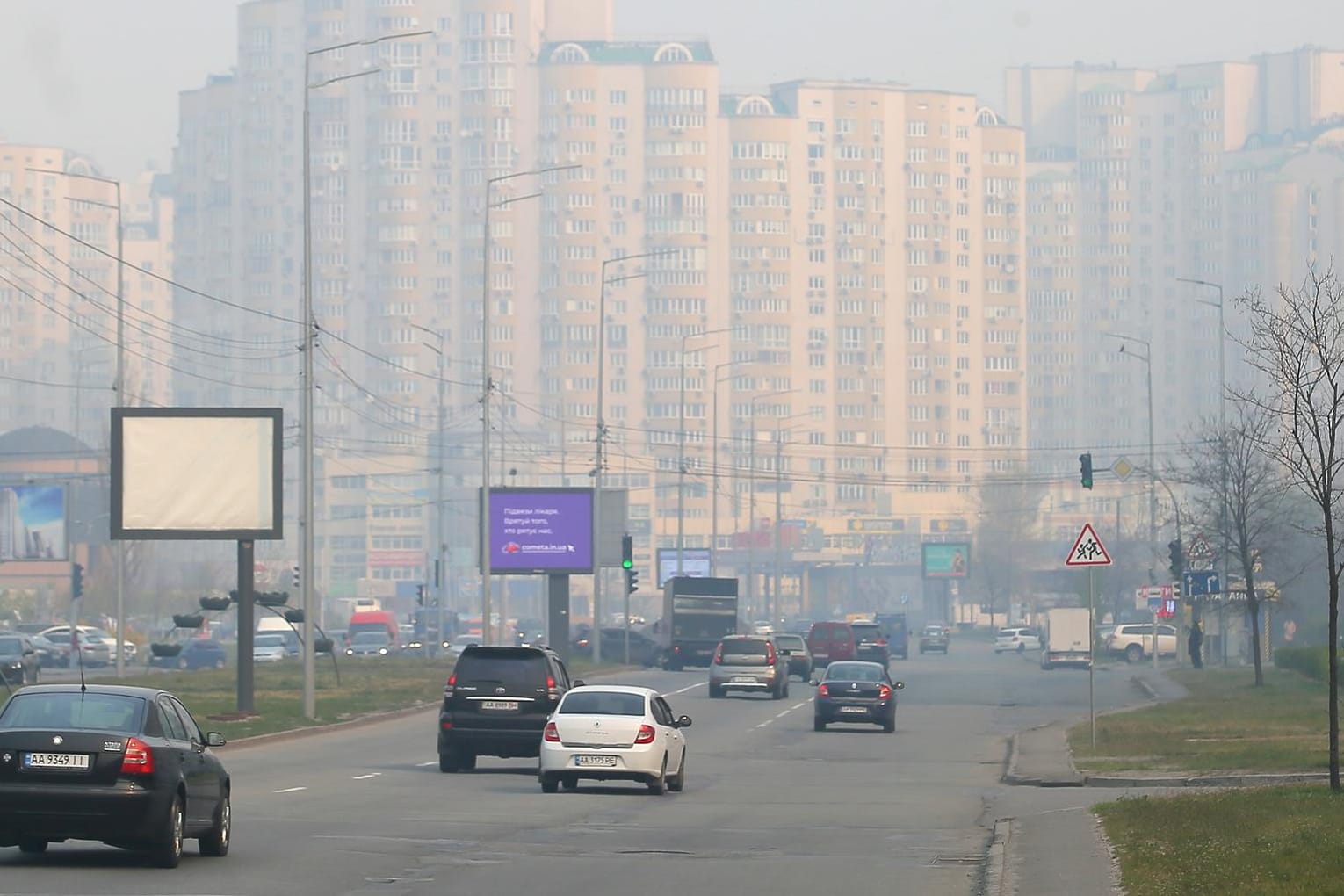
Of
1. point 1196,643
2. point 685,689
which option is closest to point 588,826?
point 685,689

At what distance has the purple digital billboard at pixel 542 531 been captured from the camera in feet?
229

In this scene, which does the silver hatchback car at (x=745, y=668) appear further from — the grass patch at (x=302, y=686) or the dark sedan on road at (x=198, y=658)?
the dark sedan on road at (x=198, y=658)

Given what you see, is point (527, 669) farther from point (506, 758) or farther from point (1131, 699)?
point (1131, 699)

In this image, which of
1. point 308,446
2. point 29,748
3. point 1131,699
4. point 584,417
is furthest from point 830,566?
point 29,748

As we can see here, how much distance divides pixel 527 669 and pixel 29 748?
1479 cm

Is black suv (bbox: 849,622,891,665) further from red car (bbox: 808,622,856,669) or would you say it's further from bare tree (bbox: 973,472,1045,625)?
bare tree (bbox: 973,472,1045,625)

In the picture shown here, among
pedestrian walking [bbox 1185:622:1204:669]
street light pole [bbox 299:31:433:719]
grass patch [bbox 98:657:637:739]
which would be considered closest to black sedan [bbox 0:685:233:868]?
grass patch [bbox 98:657:637:739]

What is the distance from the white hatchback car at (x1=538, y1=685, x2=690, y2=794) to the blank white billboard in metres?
15.6

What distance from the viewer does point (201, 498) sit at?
130 feet

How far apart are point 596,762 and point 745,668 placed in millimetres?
29776

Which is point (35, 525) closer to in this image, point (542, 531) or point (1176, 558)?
point (542, 531)

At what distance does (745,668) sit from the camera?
2144 inches

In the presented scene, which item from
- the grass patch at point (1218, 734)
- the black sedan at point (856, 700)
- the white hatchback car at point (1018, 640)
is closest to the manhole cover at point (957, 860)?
the grass patch at point (1218, 734)

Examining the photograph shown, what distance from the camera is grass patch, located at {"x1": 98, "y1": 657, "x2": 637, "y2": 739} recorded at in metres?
39.2
